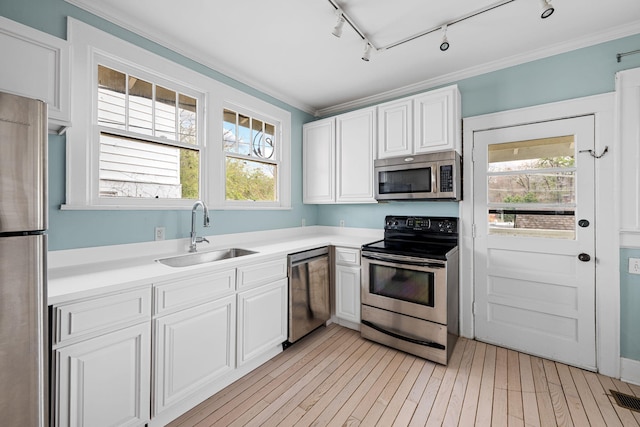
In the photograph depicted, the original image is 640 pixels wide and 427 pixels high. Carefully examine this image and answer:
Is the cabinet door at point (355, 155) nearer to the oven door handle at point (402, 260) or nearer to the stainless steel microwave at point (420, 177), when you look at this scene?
the stainless steel microwave at point (420, 177)

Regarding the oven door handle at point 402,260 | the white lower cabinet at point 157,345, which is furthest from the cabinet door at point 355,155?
the white lower cabinet at point 157,345

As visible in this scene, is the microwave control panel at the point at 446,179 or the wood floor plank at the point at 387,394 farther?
the microwave control panel at the point at 446,179

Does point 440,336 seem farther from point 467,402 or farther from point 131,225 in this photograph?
point 131,225

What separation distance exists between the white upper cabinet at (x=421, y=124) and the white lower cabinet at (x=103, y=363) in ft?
8.13

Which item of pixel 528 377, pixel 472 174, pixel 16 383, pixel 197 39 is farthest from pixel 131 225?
pixel 528 377

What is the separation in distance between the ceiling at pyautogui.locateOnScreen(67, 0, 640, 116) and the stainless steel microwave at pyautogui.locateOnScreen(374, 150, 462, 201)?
88 centimetres

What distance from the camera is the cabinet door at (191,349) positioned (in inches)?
62.7

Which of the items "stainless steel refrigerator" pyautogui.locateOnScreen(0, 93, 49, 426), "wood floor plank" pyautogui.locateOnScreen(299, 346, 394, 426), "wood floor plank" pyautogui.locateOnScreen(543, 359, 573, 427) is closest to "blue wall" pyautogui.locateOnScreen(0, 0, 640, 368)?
A: "wood floor plank" pyautogui.locateOnScreen(543, 359, 573, 427)

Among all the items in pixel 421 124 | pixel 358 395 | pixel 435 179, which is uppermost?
pixel 421 124

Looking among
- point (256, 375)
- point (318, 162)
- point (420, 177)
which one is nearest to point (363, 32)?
point (420, 177)

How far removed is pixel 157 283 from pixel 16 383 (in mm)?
634

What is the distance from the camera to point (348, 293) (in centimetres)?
285

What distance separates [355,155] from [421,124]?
78 centimetres

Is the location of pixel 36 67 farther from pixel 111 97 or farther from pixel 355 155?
pixel 355 155
